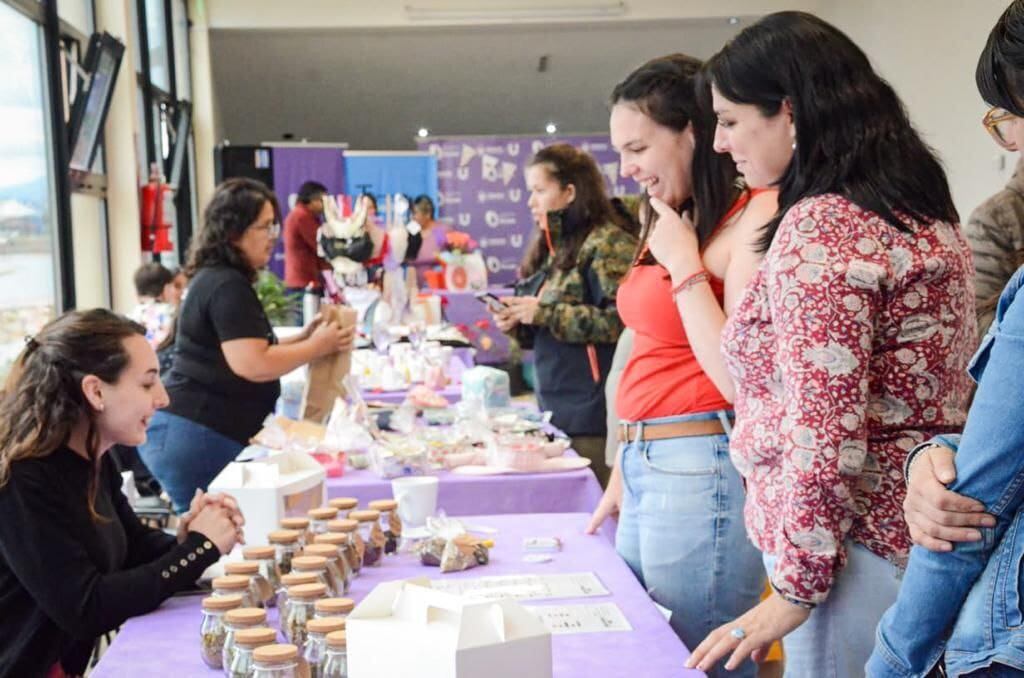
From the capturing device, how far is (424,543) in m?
1.94

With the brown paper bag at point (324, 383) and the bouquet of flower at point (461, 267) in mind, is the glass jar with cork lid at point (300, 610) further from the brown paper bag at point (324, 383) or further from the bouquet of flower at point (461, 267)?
the bouquet of flower at point (461, 267)

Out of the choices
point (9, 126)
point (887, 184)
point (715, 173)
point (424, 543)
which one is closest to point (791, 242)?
point (887, 184)

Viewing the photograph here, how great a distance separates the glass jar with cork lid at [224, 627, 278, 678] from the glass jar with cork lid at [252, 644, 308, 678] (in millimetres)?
41

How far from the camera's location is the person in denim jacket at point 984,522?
0.90m

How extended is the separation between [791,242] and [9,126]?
410 centimetres

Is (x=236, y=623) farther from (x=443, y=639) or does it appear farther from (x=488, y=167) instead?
(x=488, y=167)

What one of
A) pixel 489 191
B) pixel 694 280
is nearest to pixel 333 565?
pixel 694 280

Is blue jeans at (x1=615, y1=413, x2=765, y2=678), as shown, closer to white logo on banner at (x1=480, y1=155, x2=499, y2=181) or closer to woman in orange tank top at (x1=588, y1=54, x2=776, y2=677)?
woman in orange tank top at (x1=588, y1=54, x2=776, y2=677)

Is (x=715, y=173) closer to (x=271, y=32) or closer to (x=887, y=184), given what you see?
(x=887, y=184)

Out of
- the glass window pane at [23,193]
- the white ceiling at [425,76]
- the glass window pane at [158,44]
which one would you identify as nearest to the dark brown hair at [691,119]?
the glass window pane at [23,193]

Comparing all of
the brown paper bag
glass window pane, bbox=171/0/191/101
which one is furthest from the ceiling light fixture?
the brown paper bag

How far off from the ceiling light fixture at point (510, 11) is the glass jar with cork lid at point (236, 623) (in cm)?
1030

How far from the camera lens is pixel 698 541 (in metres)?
1.75

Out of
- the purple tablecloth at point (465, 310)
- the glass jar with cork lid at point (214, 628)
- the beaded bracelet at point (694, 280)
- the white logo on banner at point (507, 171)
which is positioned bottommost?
the purple tablecloth at point (465, 310)
